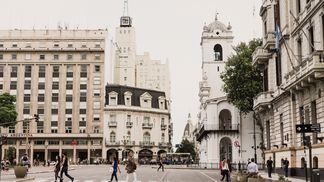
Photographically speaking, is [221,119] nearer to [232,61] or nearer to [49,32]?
[232,61]

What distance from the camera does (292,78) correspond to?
1308 inches

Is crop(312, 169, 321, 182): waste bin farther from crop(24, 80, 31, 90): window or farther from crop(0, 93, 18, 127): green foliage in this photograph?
crop(24, 80, 31, 90): window

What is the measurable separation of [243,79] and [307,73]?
1220 inches

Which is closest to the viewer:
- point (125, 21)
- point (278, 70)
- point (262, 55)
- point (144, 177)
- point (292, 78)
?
point (292, 78)

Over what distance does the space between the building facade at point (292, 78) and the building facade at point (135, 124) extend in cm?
6401

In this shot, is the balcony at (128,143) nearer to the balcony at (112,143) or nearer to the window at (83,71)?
the balcony at (112,143)

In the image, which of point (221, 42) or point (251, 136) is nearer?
point (251, 136)

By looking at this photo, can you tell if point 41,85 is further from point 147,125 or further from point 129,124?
point 147,125

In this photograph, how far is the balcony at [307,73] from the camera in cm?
2781

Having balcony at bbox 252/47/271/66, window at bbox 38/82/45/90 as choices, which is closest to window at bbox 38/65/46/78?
window at bbox 38/82/45/90

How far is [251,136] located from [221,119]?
6378 mm

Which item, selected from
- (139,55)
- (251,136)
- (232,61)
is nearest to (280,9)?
(232,61)

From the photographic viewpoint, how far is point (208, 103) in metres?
74.8

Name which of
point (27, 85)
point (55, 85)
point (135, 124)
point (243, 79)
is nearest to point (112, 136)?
point (135, 124)
